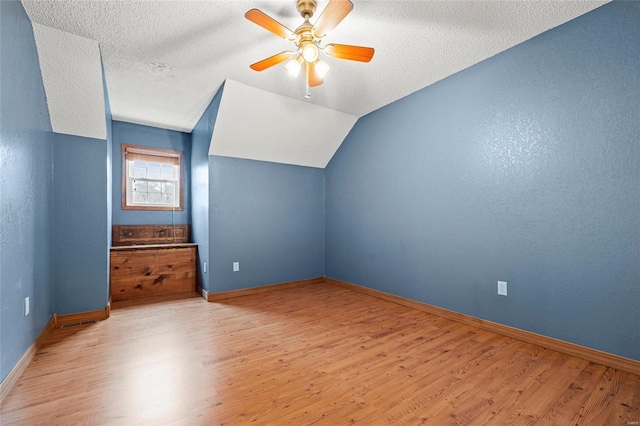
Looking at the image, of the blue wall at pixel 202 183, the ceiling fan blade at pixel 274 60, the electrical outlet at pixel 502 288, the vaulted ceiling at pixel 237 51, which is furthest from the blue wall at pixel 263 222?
the electrical outlet at pixel 502 288

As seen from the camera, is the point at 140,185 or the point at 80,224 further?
the point at 140,185

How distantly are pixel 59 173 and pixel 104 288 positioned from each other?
4.12 feet

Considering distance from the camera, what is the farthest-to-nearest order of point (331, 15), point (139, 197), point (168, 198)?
point (168, 198), point (139, 197), point (331, 15)

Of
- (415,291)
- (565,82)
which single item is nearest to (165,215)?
(415,291)

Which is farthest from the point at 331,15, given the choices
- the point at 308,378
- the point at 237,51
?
the point at 308,378

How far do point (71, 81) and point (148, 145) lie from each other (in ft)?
6.58

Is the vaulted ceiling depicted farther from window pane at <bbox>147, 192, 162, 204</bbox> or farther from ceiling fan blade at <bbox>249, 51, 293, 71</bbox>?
window pane at <bbox>147, 192, 162, 204</bbox>

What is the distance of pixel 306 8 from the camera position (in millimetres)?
1932

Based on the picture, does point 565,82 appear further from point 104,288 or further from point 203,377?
point 104,288

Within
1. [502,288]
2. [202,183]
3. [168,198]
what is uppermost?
[202,183]

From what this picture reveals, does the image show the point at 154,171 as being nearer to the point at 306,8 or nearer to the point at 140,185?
the point at 140,185

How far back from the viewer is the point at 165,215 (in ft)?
15.0

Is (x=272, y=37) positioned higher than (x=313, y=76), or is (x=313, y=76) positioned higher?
(x=272, y=37)

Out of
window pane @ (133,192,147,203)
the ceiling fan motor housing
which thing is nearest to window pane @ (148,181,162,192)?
window pane @ (133,192,147,203)
